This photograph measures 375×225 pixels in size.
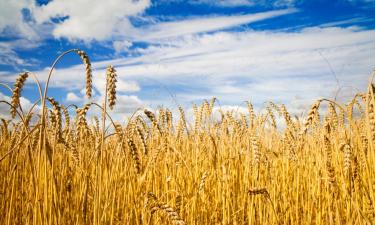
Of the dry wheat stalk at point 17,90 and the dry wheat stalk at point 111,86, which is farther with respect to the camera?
the dry wheat stalk at point 17,90

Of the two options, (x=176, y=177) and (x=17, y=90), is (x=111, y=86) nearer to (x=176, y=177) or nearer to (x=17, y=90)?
(x=17, y=90)

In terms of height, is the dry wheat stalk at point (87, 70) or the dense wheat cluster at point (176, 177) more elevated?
the dry wheat stalk at point (87, 70)

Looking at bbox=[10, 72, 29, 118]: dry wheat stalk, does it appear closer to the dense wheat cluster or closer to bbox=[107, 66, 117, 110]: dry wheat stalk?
the dense wheat cluster

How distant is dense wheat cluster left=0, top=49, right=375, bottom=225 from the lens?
1647 millimetres

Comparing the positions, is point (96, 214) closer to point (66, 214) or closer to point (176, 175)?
point (66, 214)

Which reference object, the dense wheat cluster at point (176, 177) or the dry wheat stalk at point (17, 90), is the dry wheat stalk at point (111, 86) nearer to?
the dense wheat cluster at point (176, 177)

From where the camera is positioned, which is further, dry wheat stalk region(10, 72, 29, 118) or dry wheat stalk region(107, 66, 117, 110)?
dry wheat stalk region(10, 72, 29, 118)

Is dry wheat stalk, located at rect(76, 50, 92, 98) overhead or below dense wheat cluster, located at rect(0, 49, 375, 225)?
overhead

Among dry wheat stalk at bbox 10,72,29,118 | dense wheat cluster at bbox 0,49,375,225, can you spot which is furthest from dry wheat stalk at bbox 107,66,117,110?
dry wheat stalk at bbox 10,72,29,118

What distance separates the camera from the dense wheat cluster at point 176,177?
1.65 meters

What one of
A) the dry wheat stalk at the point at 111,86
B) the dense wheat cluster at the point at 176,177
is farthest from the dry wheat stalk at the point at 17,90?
the dry wheat stalk at the point at 111,86

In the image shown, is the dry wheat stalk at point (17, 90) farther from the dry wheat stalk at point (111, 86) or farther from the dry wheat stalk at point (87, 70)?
the dry wheat stalk at point (111, 86)

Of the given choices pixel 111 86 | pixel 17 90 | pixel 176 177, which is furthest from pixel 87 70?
pixel 176 177

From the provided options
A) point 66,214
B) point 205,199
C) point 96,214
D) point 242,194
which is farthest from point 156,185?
point 96,214
